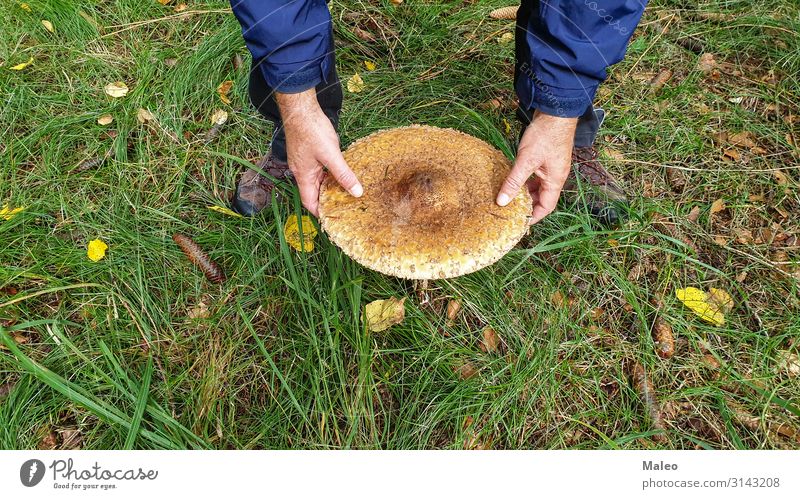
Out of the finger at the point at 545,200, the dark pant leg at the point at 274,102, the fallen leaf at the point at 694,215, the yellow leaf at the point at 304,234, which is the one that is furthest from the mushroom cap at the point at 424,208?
the fallen leaf at the point at 694,215

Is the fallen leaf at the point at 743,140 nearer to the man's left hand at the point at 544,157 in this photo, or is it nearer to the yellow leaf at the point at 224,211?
the man's left hand at the point at 544,157

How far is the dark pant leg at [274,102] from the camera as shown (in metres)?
3.05

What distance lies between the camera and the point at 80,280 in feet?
9.31

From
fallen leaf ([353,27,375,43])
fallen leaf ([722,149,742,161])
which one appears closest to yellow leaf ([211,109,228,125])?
fallen leaf ([353,27,375,43])

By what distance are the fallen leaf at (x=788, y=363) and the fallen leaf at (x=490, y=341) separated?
4.94ft

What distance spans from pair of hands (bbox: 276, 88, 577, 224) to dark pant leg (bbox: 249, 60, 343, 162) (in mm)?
776

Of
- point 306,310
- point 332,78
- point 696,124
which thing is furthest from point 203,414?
point 696,124

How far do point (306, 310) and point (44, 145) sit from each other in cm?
230

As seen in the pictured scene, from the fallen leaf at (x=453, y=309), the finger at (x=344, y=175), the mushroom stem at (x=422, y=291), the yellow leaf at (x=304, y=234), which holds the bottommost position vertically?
the fallen leaf at (x=453, y=309)

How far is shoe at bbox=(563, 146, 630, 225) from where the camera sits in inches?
124

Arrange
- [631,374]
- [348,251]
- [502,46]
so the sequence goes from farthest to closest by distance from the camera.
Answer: [502,46], [631,374], [348,251]

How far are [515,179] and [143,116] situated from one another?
9.16ft

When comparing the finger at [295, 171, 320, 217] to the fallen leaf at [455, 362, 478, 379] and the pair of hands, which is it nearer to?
the pair of hands
